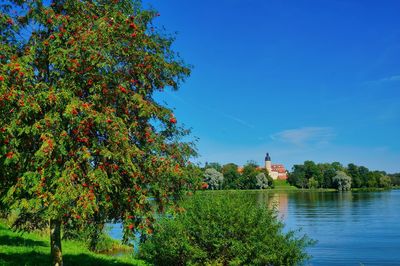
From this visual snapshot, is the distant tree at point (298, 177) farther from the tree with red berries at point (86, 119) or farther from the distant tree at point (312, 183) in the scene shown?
the tree with red berries at point (86, 119)

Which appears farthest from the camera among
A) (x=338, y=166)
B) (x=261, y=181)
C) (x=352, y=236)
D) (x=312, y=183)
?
(x=338, y=166)

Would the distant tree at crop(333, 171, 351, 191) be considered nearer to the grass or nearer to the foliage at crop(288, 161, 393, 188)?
the foliage at crop(288, 161, 393, 188)

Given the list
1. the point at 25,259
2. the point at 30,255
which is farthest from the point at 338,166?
the point at 25,259

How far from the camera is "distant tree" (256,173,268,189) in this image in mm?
159375

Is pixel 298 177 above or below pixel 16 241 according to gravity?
above

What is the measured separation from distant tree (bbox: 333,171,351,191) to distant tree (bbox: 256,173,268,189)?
24902 mm

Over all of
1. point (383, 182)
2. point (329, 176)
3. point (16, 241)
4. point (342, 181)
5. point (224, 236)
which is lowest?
point (16, 241)

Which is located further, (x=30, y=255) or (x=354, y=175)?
(x=354, y=175)

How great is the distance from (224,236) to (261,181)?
148391 mm

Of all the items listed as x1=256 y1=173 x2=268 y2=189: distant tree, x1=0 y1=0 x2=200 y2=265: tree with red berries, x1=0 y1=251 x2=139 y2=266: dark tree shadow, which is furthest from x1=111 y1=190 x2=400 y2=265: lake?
x1=256 y1=173 x2=268 y2=189: distant tree

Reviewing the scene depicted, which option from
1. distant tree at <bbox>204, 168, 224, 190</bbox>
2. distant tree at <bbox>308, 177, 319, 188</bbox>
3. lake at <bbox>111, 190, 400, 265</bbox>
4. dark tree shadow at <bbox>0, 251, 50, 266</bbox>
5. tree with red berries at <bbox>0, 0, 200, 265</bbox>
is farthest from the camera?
distant tree at <bbox>308, 177, 319, 188</bbox>

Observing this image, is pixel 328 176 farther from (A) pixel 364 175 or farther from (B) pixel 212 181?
(B) pixel 212 181

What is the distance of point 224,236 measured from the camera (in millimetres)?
14719

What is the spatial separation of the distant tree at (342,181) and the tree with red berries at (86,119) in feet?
493
